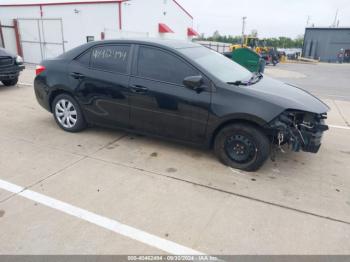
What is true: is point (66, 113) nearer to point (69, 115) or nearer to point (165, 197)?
point (69, 115)

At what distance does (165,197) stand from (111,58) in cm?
240

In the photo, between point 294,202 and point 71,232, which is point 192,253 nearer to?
point 71,232

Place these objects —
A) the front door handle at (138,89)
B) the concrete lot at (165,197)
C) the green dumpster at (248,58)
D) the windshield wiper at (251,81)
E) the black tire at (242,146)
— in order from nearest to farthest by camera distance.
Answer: the concrete lot at (165,197) < the black tire at (242,146) < the windshield wiper at (251,81) < the front door handle at (138,89) < the green dumpster at (248,58)

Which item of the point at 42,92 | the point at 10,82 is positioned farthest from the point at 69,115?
the point at 10,82

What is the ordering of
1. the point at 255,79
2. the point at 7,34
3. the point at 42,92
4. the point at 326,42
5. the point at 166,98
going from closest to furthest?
the point at 166,98
the point at 255,79
the point at 42,92
the point at 7,34
the point at 326,42

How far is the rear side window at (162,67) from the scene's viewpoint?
13.1 ft

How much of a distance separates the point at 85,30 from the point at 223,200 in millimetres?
14940

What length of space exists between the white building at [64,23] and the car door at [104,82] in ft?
37.6

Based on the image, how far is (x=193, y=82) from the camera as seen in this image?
12.3 ft

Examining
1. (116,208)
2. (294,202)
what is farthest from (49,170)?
(294,202)

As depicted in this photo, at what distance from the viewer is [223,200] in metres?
3.26

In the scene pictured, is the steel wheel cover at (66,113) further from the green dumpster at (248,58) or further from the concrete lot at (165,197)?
the green dumpster at (248,58)

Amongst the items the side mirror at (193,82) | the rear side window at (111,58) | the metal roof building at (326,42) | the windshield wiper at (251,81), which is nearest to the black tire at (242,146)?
the windshield wiper at (251,81)

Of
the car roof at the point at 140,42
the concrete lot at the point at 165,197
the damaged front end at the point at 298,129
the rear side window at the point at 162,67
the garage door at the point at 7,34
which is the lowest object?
the concrete lot at the point at 165,197
